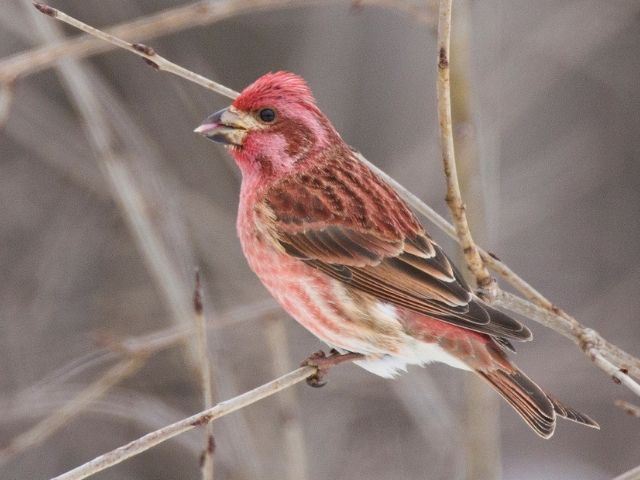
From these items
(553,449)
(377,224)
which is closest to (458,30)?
(377,224)

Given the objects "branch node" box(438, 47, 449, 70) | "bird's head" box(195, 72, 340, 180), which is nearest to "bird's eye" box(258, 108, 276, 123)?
"bird's head" box(195, 72, 340, 180)

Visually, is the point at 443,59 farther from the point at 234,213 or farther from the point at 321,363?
the point at 234,213

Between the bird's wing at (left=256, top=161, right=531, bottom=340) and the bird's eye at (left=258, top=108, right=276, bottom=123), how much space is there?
0.36 metres

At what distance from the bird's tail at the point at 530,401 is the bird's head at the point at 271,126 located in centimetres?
166

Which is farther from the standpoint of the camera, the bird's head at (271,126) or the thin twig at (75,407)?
the bird's head at (271,126)

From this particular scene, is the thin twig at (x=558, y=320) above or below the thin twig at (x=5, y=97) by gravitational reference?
below

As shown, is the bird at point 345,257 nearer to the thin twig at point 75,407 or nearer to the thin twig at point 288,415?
the thin twig at point 288,415

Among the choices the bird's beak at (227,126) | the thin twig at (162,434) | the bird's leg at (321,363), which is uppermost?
the bird's beak at (227,126)

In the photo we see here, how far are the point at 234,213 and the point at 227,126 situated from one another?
3.72 metres

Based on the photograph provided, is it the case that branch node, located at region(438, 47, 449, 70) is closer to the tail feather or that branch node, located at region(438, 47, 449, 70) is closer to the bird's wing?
the bird's wing

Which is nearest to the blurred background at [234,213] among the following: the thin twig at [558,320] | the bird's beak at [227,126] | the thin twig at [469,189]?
the thin twig at [469,189]

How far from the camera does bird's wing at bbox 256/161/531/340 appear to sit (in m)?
5.81

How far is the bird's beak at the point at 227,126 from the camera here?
589 centimetres

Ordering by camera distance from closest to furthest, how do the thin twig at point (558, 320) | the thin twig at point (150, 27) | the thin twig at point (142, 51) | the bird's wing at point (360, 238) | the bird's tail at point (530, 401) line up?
the thin twig at point (142, 51), the thin twig at point (558, 320), the bird's tail at point (530, 401), the thin twig at point (150, 27), the bird's wing at point (360, 238)
